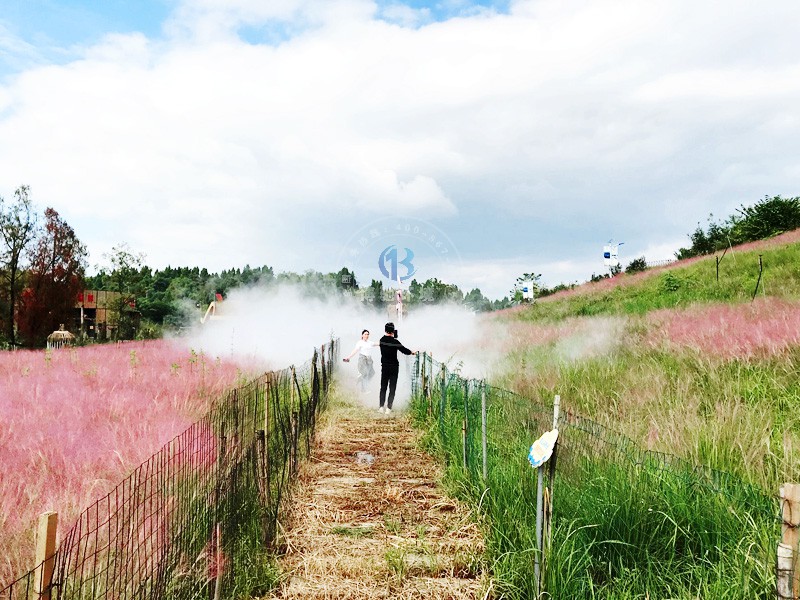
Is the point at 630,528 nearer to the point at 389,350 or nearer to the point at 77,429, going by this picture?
the point at 77,429

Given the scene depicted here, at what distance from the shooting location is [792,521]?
248 cm

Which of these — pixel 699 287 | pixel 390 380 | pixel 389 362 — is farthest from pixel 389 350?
pixel 699 287

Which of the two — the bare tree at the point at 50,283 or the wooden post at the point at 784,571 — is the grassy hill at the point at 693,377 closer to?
the wooden post at the point at 784,571

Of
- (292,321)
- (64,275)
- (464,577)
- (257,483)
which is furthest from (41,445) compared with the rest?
(64,275)

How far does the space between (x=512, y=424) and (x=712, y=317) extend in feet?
19.9

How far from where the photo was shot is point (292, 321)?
2747 centimetres

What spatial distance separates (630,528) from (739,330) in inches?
239

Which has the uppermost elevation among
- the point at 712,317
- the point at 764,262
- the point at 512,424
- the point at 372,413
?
the point at 764,262

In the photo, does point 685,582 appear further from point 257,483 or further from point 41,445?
point 41,445

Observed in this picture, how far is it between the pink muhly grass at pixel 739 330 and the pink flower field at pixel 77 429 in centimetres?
709

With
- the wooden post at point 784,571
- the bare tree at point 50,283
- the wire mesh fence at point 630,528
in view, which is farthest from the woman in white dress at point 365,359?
the bare tree at point 50,283

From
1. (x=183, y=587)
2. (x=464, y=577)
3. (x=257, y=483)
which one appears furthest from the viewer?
(x=257, y=483)

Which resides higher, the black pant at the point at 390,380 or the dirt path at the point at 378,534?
the black pant at the point at 390,380

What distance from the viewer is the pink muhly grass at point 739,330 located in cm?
794
